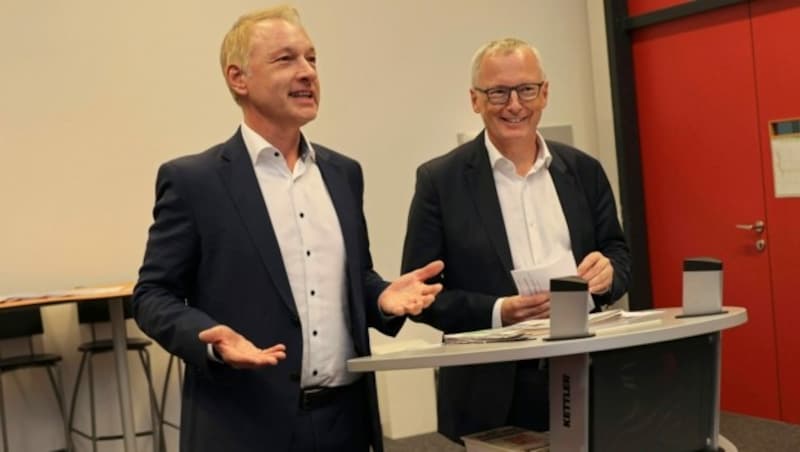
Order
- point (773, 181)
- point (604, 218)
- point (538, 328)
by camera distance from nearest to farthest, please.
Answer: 1. point (538, 328)
2. point (604, 218)
3. point (773, 181)

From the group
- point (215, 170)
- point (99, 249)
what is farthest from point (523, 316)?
point (99, 249)

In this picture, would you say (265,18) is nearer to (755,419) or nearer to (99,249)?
(99,249)

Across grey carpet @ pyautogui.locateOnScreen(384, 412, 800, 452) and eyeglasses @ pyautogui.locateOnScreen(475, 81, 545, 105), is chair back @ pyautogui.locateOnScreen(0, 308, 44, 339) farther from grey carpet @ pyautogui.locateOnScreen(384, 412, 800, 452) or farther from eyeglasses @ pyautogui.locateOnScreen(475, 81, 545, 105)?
eyeglasses @ pyautogui.locateOnScreen(475, 81, 545, 105)

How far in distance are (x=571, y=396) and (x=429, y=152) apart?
4563mm

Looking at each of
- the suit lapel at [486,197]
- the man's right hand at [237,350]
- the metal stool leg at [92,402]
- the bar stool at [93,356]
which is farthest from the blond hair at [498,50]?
the metal stool leg at [92,402]

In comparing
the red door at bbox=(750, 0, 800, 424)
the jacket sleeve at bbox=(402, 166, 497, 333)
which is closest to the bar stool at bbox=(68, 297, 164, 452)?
the jacket sleeve at bbox=(402, 166, 497, 333)

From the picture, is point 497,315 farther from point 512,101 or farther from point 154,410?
point 154,410

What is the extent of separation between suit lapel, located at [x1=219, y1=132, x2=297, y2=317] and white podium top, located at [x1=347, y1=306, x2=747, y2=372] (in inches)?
10.7

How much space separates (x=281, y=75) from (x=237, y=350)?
631mm

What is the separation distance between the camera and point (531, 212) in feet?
8.57

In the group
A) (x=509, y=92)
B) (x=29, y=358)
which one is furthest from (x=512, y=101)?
(x=29, y=358)

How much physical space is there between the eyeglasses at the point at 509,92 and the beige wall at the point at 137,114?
3.34 metres

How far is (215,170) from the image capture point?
2.21 m

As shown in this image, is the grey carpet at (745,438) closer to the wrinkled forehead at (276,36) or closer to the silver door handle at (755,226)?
the silver door handle at (755,226)
